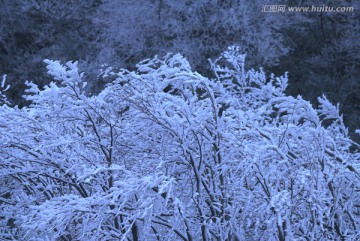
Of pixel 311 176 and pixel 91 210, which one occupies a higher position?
pixel 311 176

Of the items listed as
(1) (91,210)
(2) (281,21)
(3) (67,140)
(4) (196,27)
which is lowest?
(1) (91,210)

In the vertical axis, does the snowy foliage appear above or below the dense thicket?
below

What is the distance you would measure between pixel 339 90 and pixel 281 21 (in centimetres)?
231

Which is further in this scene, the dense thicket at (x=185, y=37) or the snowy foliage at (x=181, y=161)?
the dense thicket at (x=185, y=37)

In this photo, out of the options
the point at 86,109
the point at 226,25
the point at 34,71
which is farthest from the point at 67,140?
the point at 34,71

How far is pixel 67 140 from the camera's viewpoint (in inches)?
135

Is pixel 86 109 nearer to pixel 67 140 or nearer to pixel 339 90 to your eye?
pixel 67 140

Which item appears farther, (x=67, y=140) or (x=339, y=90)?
(x=339, y=90)

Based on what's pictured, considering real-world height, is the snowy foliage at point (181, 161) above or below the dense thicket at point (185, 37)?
below

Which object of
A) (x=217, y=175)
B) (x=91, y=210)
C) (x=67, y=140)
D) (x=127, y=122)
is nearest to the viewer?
(x=91, y=210)

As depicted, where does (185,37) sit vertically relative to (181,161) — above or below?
above

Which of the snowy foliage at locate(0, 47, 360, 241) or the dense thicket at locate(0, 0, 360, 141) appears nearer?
the snowy foliage at locate(0, 47, 360, 241)

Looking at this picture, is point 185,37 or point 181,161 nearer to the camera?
point 181,161

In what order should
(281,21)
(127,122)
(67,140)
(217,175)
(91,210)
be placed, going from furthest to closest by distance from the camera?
(281,21) → (127,122) → (217,175) → (67,140) → (91,210)
